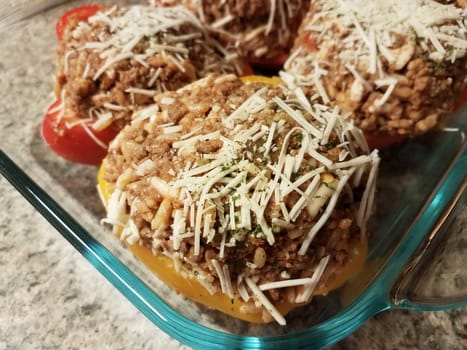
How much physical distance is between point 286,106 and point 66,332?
68cm

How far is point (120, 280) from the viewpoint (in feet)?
3.64

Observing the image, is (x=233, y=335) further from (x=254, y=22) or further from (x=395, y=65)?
(x=254, y=22)

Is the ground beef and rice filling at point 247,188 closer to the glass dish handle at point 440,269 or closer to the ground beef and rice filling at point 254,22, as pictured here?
the glass dish handle at point 440,269

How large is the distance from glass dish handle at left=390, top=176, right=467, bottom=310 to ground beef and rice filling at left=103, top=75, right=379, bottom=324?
0.14m

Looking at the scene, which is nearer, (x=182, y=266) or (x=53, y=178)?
(x=182, y=266)

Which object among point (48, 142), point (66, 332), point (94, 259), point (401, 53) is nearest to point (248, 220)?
point (94, 259)

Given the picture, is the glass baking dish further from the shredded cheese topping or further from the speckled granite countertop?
the shredded cheese topping

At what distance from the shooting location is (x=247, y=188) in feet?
3.49

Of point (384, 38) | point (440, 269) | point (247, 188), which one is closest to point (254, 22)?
point (384, 38)

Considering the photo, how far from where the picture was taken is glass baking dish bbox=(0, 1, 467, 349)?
3.52 feet

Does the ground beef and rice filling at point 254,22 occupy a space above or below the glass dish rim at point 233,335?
above

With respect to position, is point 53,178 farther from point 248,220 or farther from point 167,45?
point 248,220

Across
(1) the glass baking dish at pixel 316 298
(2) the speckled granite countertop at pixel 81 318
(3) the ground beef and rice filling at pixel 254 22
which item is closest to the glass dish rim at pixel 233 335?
(1) the glass baking dish at pixel 316 298

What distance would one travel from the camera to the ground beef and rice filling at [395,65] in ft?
4.52
